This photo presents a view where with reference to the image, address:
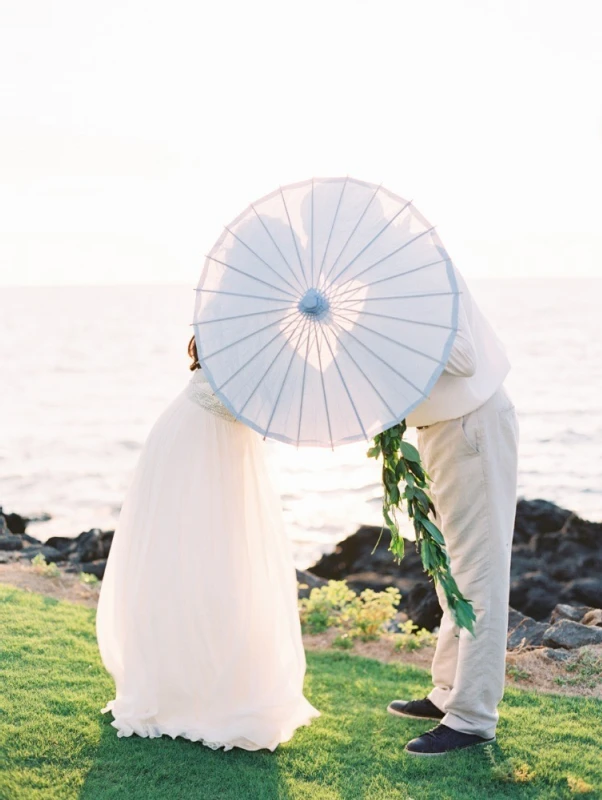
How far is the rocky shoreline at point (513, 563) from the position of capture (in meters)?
8.70

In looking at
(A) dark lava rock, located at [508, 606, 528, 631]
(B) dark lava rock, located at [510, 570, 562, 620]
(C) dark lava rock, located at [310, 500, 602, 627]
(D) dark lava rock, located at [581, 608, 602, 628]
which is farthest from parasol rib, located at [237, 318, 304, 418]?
(B) dark lava rock, located at [510, 570, 562, 620]

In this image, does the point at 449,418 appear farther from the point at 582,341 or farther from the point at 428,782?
the point at 582,341

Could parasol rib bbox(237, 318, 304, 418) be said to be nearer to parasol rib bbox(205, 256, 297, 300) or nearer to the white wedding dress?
parasol rib bbox(205, 256, 297, 300)

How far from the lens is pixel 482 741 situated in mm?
4457

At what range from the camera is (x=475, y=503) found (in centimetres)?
428

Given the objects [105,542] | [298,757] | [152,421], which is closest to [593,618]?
[298,757]

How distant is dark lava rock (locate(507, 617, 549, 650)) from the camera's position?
21.3ft

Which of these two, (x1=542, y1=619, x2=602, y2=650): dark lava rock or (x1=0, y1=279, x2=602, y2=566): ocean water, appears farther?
(x1=0, y1=279, x2=602, y2=566): ocean water

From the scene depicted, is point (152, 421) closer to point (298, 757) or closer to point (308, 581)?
point (308, 581)

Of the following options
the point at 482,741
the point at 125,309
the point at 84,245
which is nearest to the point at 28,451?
the point at 482,741

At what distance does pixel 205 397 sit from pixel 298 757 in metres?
1.82

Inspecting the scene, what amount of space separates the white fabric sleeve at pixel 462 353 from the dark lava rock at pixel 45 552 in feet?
21.8

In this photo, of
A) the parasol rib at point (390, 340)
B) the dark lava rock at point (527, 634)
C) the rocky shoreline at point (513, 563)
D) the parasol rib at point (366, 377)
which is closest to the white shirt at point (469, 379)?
the parasol rib at point (390, 340)

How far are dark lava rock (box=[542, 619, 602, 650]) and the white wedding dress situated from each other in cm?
252
